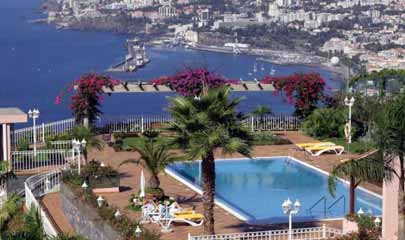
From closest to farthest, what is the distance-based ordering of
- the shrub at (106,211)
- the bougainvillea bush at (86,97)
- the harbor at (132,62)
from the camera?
the shrub at (106,211) < the bougainvillea bush at (86,97) < the harbor at (132,62)

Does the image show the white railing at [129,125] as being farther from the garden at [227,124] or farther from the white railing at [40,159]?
the white railing at [40,159]

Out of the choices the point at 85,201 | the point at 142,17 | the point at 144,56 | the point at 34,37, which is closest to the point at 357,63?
the point at 144,56

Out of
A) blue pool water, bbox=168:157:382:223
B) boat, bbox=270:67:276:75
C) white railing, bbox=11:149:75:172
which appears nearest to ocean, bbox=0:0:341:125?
boat, bbox=270:67:276:75

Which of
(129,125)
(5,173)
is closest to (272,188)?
(5,173)

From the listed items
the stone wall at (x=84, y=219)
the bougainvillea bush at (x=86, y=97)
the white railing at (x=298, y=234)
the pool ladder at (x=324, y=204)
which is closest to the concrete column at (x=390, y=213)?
the white railing at (x=298, y=234)

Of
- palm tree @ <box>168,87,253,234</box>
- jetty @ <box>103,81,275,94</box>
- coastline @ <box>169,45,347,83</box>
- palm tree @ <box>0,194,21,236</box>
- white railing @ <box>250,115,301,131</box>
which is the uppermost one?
palm tree @ <box>168,87,253,234</box>

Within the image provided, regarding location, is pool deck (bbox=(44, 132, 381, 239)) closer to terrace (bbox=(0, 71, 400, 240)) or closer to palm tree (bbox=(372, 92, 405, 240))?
terrace (bbox=(0, 71, 400, 240))
